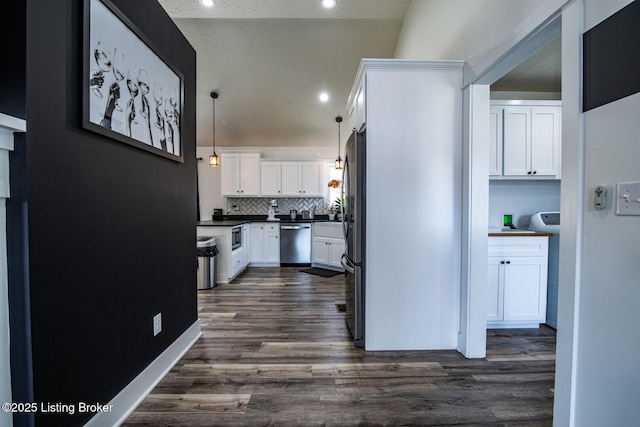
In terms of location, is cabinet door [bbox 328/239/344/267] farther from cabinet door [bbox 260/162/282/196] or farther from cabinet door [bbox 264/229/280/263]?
cabinet door [bbox 260/162/282/196]

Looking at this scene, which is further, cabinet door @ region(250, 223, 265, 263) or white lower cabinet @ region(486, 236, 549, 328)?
cabinet door @ region(250, 223, 265, 263)

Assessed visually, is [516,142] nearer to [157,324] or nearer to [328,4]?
[328,4]

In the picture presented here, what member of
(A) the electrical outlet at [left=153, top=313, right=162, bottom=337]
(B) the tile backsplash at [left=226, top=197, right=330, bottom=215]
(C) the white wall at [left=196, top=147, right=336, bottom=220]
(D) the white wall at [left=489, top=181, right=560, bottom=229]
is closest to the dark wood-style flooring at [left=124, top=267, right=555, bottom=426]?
(A) the electrical outlet at [left=153, top=313, right=162, bottom=337]

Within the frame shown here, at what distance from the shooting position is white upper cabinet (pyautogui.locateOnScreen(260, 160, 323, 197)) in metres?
5.64

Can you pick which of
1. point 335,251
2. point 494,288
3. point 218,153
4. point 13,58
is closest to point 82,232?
point 13,58

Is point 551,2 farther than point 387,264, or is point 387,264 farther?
point 387,264

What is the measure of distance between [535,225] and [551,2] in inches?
87.8

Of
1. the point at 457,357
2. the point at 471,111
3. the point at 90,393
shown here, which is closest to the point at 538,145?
the point at 471,111

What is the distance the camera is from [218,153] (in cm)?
590

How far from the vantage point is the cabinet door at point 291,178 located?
5.64 metres

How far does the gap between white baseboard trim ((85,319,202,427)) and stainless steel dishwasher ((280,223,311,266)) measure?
120 inches

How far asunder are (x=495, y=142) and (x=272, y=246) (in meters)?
3.91

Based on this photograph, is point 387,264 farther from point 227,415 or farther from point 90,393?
point 90,393

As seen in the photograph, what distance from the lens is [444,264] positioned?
2156 millimetres
